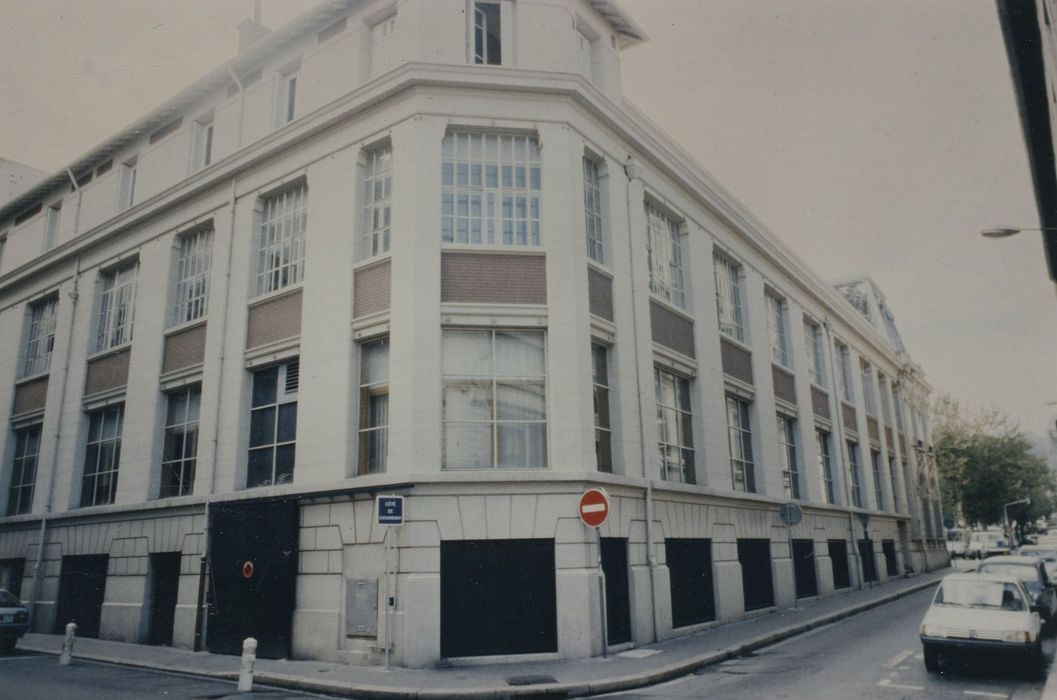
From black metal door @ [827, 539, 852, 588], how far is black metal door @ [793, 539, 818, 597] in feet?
8.09

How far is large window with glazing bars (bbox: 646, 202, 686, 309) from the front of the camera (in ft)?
61.2

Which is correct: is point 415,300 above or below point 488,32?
below

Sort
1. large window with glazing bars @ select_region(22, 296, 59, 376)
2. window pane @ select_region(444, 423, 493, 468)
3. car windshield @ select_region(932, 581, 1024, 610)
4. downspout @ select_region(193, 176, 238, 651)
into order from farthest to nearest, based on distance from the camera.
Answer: large window with glazing bars @ select_region(22, 296, 59, 376)
downspout @ select_region(193, 176, 238, 651)
window pane @ select_region(444, 423, 493, 468)
car windshield @ select_region(932, 581, 1024, 610)

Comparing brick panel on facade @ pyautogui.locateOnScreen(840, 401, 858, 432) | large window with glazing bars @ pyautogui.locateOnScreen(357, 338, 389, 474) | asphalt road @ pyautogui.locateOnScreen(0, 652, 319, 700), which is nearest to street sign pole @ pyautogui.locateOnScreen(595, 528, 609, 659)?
large window with glazing bars @ pyautogui.locateOnScreen(357, 338, 389, 474)

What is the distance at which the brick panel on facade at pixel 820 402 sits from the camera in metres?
27.1

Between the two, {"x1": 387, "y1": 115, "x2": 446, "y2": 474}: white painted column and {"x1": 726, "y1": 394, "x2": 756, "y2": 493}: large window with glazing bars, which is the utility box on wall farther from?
{"x1": 726, "y1": 394, "x2": 756, "y2": 493}: large window with glazing bars

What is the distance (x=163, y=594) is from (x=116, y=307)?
885cm

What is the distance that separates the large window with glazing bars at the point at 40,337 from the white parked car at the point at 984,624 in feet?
81.3

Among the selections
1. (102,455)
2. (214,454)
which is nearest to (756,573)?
(214,454)

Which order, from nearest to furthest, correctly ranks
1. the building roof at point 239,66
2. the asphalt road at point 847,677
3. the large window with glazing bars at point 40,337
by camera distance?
the asphalt road at point 847,677, the building roof at point 239,66, the large window with glazing bars at point 40,337

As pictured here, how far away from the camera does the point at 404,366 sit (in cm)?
1378

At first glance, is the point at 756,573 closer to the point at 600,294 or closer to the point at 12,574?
the point at 600,294

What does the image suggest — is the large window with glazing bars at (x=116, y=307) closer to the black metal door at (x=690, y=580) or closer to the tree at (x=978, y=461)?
the black metal door at (x=690, y=580)

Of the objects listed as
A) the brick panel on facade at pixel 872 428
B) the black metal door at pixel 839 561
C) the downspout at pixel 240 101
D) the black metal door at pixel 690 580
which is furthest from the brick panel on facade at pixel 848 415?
the downspout at pixel 240 101
